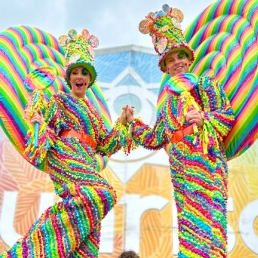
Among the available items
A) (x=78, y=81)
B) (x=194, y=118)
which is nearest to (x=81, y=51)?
(x=78, y=81)

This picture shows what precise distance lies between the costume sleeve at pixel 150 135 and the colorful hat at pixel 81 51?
1.37 ft

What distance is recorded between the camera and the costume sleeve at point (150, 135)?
2449mm

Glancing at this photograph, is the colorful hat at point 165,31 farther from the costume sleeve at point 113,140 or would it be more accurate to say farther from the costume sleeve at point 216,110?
the costume sleeve at point 113,140

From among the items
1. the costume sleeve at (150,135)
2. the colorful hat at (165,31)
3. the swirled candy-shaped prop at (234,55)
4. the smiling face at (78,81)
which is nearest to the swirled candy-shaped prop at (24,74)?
the smiling face at (78,81)

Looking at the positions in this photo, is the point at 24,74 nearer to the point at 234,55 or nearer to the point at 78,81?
the point at 78,81

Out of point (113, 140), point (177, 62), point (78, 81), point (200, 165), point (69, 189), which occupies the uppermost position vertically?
point (177, 62)

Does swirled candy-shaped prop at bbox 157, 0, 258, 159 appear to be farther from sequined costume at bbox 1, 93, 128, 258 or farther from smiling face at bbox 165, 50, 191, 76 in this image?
sequined costume at bbox 1, 93, 128, 258

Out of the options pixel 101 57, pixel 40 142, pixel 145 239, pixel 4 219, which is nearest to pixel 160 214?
pixel 145 239

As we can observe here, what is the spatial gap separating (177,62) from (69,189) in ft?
3.25

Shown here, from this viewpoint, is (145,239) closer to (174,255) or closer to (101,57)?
(174,255)

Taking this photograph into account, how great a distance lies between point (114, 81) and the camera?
6.00m

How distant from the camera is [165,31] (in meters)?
2.54

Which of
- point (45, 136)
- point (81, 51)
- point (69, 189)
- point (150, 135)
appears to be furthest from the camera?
point (81, 51)

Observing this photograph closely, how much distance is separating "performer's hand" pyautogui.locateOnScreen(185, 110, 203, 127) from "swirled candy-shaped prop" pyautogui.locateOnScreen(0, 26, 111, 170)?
0.81 m
